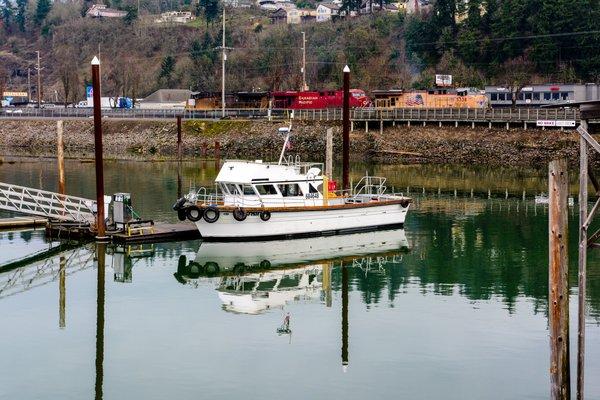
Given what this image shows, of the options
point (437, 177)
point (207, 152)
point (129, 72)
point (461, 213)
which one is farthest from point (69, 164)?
point (129, 72)

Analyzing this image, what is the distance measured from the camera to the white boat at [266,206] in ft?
147

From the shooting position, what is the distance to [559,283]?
20531 millimetres

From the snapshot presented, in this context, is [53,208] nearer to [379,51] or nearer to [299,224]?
[299,224]

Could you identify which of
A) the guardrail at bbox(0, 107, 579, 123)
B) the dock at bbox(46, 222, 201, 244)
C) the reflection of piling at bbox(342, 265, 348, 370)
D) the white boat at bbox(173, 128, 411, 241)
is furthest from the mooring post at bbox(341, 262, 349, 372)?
the guardrail at bbox(0, 107, 579, 123)

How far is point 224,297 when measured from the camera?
35.8 meters

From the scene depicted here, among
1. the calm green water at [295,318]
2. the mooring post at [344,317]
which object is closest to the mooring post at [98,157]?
the calm green water at [295,318]

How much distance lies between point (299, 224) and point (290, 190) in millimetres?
1652

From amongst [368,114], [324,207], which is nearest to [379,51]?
[368,114]

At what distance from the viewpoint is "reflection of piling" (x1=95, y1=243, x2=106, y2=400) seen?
26141 mm

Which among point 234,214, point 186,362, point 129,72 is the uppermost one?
point 129,72

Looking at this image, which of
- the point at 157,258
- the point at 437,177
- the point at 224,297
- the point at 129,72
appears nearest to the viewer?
the point at 224,297

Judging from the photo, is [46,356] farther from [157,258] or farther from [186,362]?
[157,258]

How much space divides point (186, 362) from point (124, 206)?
19.4 meters

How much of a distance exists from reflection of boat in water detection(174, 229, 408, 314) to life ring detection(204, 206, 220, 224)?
1249 millimetres
